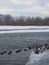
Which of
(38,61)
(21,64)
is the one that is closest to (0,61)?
(21,64)

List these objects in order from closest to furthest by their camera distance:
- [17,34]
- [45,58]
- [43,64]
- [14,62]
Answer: [43,64]
[45,58]
[14,62]
[17,34]

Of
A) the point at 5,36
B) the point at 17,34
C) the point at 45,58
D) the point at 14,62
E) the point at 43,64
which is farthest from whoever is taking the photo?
the point at 17,34

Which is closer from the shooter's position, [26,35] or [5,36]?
[5,36]

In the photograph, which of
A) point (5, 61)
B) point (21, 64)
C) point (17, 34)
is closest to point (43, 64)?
point (21, 64)

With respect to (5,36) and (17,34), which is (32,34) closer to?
(17,34)

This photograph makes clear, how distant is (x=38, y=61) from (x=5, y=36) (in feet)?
27.3

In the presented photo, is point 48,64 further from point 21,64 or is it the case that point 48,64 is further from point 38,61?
point 21,64

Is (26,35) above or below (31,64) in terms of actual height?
below

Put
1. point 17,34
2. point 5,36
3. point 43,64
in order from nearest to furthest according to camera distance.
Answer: point 43,64
point 5,36
point 17,34

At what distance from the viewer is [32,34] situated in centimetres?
1628

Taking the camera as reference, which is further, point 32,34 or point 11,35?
point 32,34

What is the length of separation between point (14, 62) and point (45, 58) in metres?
1.05

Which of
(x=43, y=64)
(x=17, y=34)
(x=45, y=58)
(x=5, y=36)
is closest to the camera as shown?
(x=43, y=64)

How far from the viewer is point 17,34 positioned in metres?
15.7
